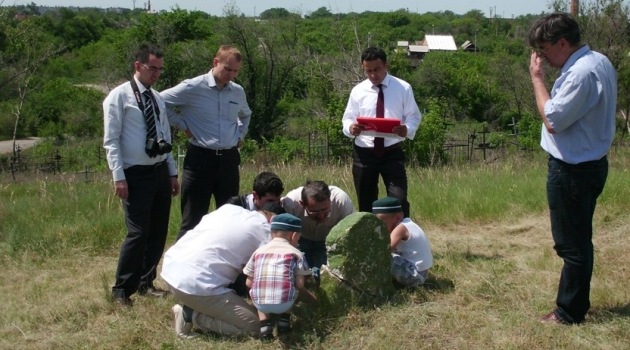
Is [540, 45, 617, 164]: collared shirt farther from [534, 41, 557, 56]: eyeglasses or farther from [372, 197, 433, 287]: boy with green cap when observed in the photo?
[372, 197, 433, 287]: boy with green cap

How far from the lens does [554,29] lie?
4082 millimetres

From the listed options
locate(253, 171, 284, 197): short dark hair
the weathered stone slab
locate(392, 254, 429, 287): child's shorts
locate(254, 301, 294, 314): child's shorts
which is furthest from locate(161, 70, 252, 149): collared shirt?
locate(254, 301, 294, 314): child's shorts

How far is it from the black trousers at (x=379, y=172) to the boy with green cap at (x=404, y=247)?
68 centimetres

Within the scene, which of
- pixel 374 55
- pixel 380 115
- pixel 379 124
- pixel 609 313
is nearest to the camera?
pixel 609 313

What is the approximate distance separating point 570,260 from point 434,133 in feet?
55.0

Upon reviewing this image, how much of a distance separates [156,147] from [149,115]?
0.23 m

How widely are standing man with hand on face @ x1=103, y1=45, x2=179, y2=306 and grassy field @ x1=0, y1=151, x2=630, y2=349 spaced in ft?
0.97

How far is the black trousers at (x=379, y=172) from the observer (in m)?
6.13

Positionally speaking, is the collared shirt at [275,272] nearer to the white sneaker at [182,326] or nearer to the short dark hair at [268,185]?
the white sneaker at [182,326]

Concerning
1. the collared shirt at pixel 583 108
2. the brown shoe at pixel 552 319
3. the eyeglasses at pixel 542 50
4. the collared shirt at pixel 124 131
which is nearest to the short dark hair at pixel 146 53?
the collared shirt at pixel 124 131

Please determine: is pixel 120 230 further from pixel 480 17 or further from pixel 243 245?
pixel 480 17

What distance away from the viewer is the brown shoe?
14.5ft

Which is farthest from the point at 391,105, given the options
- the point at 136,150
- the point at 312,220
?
the point at 136,150

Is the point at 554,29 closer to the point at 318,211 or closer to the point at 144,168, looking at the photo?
the point at 318,211
